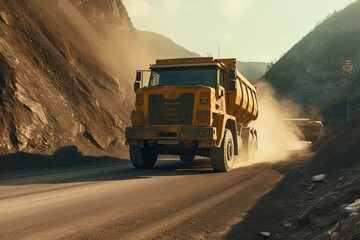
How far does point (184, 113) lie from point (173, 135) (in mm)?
736

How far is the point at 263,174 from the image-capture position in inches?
405

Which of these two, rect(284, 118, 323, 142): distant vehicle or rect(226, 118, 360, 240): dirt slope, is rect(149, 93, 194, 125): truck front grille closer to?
rect(226, 118, 360, 240): dirt slope

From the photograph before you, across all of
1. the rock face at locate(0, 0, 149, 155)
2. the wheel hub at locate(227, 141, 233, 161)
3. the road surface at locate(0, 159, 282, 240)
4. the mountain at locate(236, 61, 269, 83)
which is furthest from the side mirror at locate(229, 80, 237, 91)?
the mountain at locate(236, 61, 269, 83)

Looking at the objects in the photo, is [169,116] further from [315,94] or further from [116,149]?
[315,94]

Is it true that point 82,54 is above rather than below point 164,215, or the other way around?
above

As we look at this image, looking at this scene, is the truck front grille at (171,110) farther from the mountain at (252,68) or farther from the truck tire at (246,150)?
the mountain at (252,68)

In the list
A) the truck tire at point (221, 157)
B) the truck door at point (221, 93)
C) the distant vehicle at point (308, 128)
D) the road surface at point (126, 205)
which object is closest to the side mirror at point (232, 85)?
the truck door at point (221, 93)

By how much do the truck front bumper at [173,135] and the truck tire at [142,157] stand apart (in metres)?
0.48

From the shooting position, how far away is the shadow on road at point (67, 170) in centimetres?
959

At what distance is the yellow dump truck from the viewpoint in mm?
10680

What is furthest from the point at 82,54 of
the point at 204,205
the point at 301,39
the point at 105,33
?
the point at 301,39

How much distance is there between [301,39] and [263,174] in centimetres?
5798

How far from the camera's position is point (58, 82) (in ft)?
59.8

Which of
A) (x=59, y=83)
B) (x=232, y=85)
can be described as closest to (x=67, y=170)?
(x=232, y=85)
